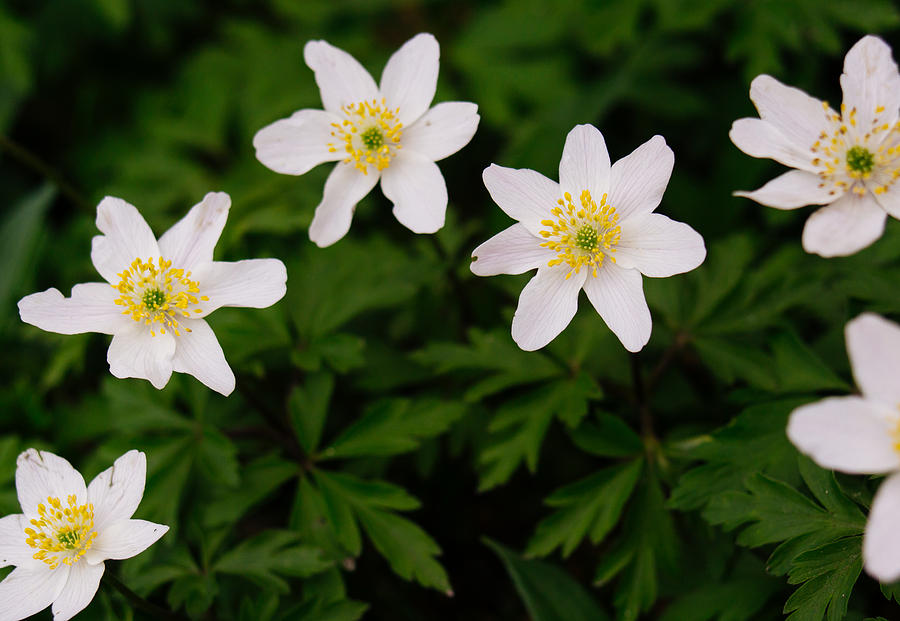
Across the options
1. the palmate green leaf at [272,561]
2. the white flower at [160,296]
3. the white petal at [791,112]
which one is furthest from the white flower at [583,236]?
the palmate green leaf at [272,561]

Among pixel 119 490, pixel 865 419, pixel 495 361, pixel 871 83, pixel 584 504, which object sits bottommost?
pixel 584 504

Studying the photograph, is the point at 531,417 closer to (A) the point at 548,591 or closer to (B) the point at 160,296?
(A) the point at 548,591

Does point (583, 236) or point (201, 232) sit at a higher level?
point (201, 232)

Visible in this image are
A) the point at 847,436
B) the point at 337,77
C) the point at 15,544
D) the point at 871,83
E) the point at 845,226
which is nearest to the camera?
the point at 847,436

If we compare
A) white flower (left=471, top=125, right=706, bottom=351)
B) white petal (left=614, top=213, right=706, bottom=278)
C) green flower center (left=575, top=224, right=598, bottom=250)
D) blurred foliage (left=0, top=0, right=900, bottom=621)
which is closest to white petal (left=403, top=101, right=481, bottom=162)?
white flower (left=471, top=125, right=706, bottom=351)

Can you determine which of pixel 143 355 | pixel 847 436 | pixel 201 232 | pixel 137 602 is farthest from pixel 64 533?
pixel 847 436

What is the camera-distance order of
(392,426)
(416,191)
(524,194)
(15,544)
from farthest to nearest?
(392,426) < (416,191) < (524,194) < (15,544)
